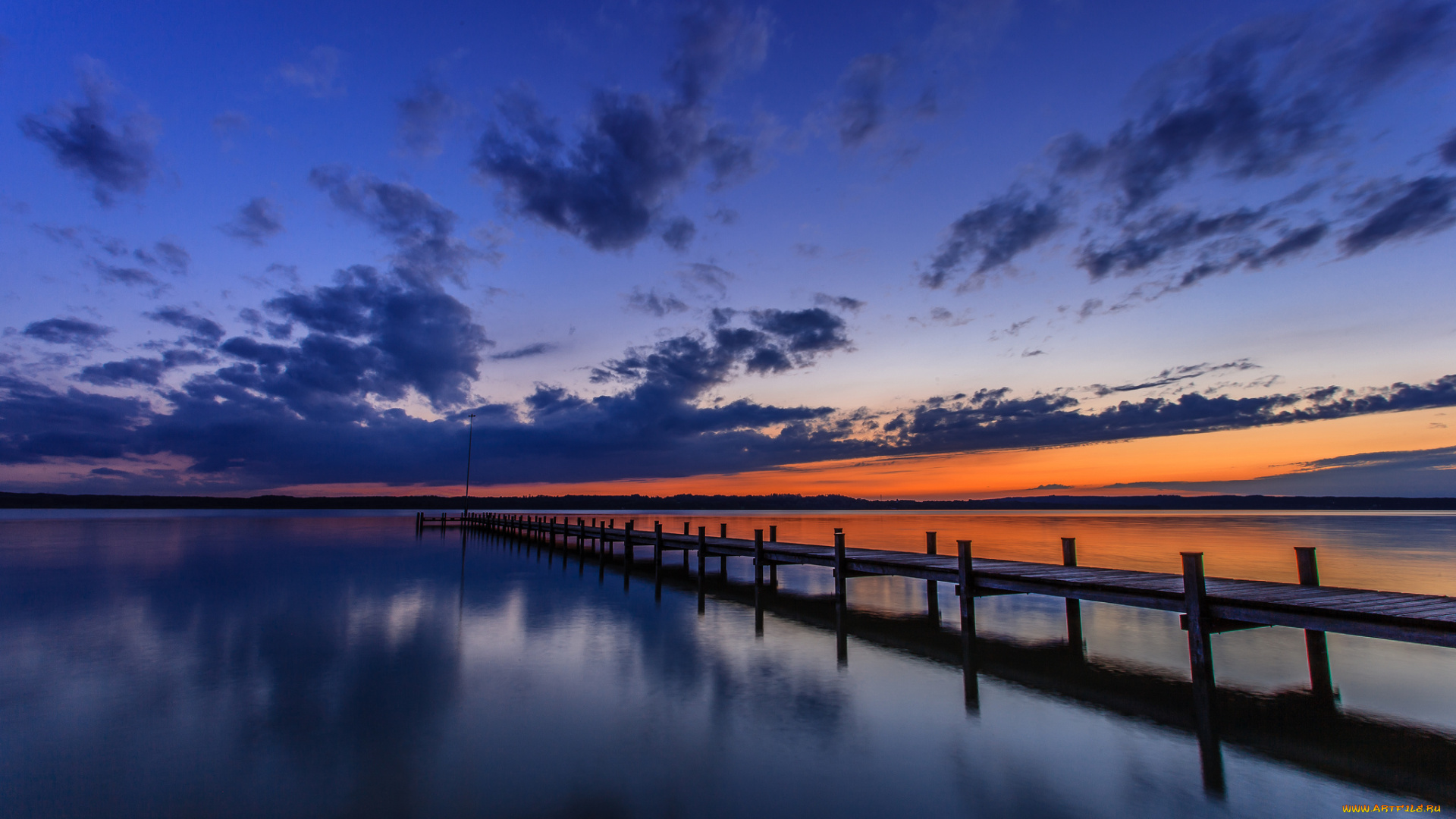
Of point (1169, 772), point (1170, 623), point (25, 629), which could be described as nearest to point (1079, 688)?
point (1169, 772)

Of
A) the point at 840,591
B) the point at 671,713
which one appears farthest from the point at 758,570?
the point at 671,713

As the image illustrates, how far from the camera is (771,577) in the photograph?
2456 cm

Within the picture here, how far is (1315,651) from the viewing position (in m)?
11.3

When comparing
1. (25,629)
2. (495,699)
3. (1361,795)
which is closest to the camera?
(1361,795)

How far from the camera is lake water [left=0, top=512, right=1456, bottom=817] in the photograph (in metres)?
6.86

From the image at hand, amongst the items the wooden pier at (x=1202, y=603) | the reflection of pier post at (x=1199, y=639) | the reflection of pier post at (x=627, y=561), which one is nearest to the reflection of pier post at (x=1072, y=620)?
the wooden pier at (x=1202, y=603)

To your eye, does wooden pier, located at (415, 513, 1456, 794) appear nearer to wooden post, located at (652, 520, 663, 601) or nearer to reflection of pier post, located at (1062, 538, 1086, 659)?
reflection of pier post, located at (1062, 538, 1086, 659)

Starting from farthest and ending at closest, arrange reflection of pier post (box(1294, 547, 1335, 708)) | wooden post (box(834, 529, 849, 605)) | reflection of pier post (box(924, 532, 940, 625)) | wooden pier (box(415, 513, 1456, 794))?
wooden post (box(834, 529, 849, 605)) < reflection of pier post (box(924, 532, 940, 625)) < reflection of pier post (box(1294, 547, 1335, 708)) < wooden pier (box(415, 513, 1456, 794))

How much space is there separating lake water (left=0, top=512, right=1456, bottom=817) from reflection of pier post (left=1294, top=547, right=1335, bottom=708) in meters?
0.40

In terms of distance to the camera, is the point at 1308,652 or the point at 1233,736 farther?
the point at 1308,652

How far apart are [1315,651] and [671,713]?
37.3ft

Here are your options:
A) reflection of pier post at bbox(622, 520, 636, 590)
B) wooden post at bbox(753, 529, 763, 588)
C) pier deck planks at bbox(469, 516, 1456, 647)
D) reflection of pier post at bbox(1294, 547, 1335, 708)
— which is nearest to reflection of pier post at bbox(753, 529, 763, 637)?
wooden post at bbox(753, 529, 763, 588)

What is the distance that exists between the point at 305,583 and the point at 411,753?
20909 millimetres

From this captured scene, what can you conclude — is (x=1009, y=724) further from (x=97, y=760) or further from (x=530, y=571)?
(x=530, y=571)
